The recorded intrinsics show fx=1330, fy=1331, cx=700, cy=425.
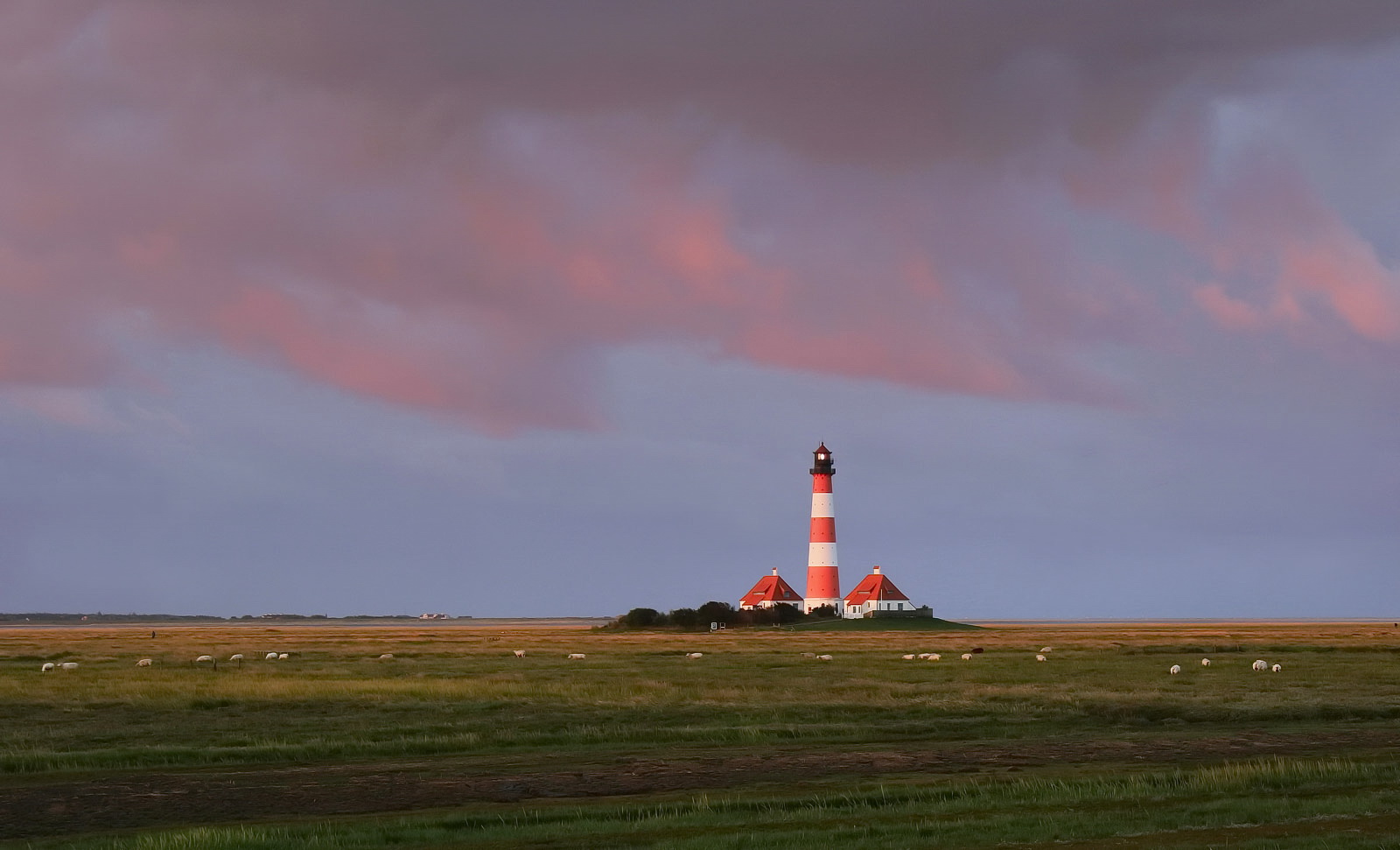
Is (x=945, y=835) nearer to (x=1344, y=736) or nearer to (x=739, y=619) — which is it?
(x=1344, y=736)

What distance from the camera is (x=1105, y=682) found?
4731 centimetres

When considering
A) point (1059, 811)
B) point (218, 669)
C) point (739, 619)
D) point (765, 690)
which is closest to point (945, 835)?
→ point (1059, 811)

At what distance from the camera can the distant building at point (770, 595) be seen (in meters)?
130

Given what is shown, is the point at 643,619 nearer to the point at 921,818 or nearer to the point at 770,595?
the point at 770,595

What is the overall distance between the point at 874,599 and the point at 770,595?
422 inches

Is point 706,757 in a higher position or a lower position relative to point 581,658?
lower

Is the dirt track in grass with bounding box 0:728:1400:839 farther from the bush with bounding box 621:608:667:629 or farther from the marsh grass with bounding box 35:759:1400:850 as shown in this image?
the bush with bounding box 621:608:667:629

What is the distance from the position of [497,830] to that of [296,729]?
1576cm

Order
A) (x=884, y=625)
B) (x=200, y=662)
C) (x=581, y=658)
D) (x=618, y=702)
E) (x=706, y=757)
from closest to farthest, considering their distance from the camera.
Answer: (x=706, y=757) → (x=618, y=702) → (x=200, y=662) → (x=581, y=658) → (x=884, y=625)

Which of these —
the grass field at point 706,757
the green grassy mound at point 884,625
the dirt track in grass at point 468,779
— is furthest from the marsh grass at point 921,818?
the green grassy mound at point 884,625

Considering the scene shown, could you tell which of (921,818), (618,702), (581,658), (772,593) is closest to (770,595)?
(772,593)

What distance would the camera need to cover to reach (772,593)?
13112 centimetres

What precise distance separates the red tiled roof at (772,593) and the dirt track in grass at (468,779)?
99.9 meters

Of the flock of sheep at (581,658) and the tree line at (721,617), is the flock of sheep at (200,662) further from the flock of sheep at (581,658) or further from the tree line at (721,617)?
the tree line at (721,617)
